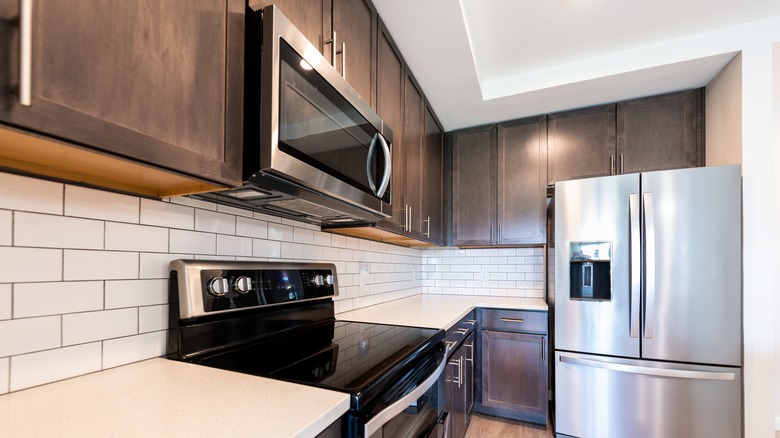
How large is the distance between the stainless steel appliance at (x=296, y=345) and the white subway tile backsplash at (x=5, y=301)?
1.06ft

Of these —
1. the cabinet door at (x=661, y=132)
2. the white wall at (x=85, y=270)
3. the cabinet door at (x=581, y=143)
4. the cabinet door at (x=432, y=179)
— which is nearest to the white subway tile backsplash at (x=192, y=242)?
the white wall at (x=85, y=270)

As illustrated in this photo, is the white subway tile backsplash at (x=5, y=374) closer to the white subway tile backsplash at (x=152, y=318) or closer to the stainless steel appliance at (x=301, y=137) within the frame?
the white subway tile backsplash at (x=152, y=318)

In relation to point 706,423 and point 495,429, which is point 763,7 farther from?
point 495,429

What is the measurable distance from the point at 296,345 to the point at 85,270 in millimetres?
600

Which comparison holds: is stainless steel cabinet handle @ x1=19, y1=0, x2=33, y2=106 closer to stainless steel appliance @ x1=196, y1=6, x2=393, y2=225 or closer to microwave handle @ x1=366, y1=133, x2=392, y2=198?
stainless steel appliance @ x1=196, y1=6, x2=393, y2=225

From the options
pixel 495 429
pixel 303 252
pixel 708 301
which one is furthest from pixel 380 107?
pixel 495 429

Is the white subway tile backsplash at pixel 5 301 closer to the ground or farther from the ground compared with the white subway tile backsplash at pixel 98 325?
farther from the ground

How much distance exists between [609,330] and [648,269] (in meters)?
0.41

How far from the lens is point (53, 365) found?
0.76m

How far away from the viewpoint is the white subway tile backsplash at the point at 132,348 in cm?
86

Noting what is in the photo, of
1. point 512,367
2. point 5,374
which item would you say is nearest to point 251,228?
point 5,374

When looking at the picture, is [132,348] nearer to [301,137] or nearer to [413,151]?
[301,137]

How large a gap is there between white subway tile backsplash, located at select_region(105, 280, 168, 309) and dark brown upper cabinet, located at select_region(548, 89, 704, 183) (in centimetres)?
262

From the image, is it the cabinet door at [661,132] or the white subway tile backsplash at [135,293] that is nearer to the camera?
the white subway tile backsplash at [135,293]
